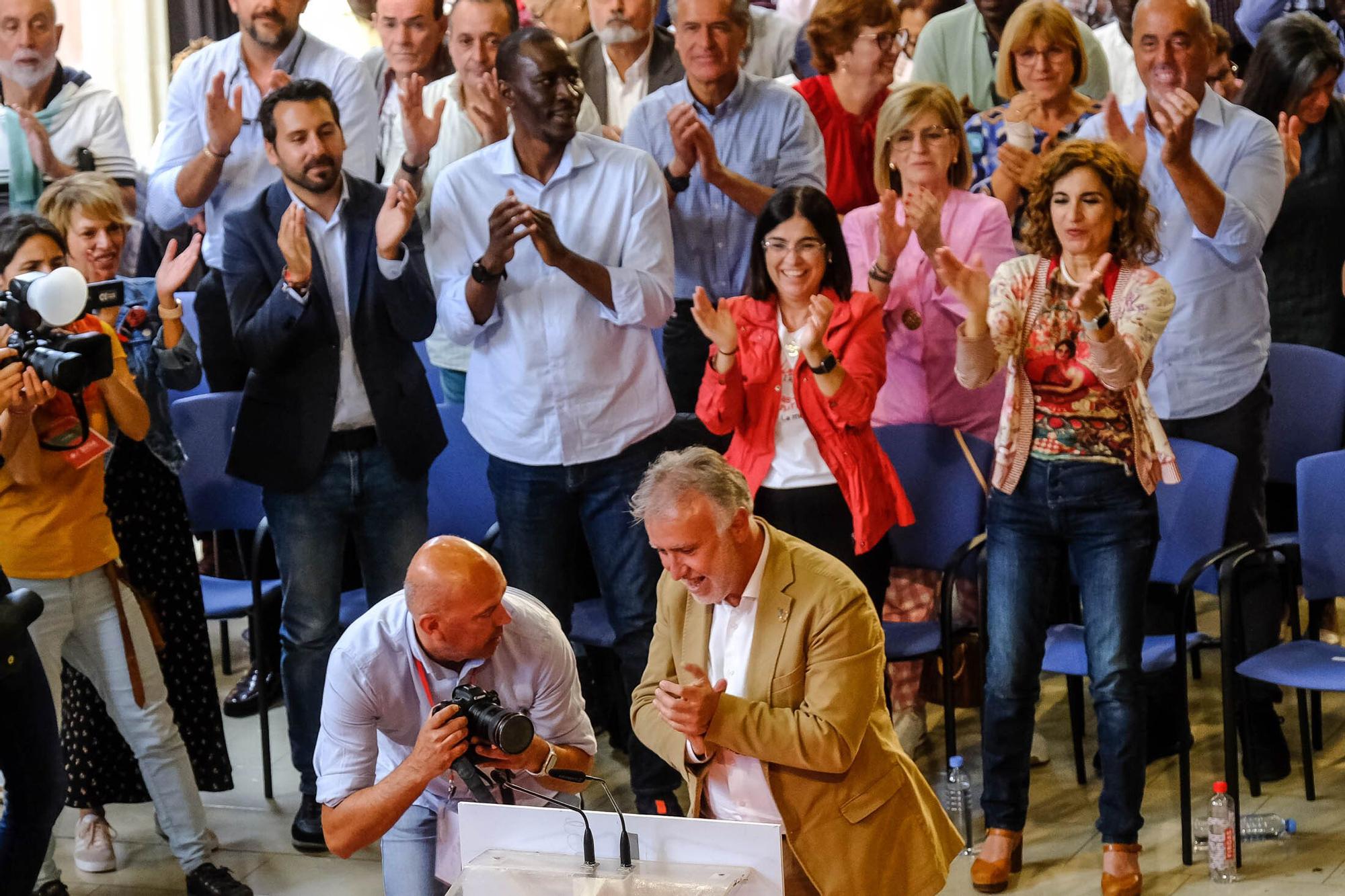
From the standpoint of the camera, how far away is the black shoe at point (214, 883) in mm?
4191

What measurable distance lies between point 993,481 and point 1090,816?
3.38 feet

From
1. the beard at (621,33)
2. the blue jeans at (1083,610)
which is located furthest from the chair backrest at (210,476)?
the blue jeans at (1083,610)

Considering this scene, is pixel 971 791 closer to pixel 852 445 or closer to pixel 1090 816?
pixel 1090 816

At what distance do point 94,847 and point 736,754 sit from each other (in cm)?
221

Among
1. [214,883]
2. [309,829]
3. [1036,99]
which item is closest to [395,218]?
[309,829]

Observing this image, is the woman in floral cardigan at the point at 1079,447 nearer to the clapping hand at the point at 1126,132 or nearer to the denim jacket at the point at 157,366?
the clapping hand at the point at 1126,132

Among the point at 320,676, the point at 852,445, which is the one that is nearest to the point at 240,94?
the point at 320,676

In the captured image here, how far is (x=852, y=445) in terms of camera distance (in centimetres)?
431

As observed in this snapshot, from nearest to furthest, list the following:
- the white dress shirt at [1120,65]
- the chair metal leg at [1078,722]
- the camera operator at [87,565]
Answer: the camera operator at [87,565] → the chair metal leg at [1078,722] → the white dress shirt at [1120,65]

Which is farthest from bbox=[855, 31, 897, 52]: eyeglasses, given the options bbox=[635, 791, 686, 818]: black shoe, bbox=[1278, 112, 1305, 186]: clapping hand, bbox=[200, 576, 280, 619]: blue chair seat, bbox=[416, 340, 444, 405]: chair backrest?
bbox=[200, 576, 280, 619]: blue chair seat

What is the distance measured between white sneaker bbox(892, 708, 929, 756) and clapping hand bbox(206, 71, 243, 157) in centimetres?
256

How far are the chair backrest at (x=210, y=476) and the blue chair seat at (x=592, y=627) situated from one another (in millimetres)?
1151

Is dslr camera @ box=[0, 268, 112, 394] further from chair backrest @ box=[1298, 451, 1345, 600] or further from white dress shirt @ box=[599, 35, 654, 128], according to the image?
chair backrest @ box=[1298, 451, 1345, 600]

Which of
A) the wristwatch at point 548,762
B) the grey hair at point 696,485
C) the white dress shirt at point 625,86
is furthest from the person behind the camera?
the white dress shirt at point 625,86
